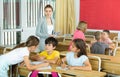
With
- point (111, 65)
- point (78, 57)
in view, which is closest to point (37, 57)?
point (78, 57)

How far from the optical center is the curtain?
836 cm

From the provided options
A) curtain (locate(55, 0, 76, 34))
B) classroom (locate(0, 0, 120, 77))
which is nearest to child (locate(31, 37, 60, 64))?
classroom (locate(0, 0, 120, 77))

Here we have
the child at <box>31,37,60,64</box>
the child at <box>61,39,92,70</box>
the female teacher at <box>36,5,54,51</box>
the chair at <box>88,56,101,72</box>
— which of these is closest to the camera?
the child at <box>61,39,92,70</box>

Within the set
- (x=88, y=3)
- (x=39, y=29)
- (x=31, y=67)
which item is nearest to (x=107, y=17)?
(x=88, y=3)

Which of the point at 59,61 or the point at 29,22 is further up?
the point at 29,22

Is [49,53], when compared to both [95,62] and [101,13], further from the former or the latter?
[101,13]

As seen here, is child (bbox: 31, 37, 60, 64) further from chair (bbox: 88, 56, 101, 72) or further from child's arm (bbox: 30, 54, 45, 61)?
chair (bbox: 88, 56, 101, 72)

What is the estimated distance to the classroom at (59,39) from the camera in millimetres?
3648

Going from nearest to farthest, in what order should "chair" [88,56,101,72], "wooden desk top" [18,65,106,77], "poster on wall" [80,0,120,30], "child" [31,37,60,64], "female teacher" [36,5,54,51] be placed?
"wooden desk top" [18,65,106,77], "chair" [88,56,101,72], "child" [31,37,60,64], "female teacher" [36,5,54,51], "poster on wall" [80,0,120,30]

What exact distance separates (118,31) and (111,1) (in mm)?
1018

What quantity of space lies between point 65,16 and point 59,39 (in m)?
1.22

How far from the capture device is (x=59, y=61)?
401 centimetres

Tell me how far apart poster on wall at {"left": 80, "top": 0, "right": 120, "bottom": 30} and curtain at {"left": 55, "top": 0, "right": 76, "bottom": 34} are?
46 cm

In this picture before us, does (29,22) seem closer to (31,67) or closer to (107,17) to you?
(107,17)
